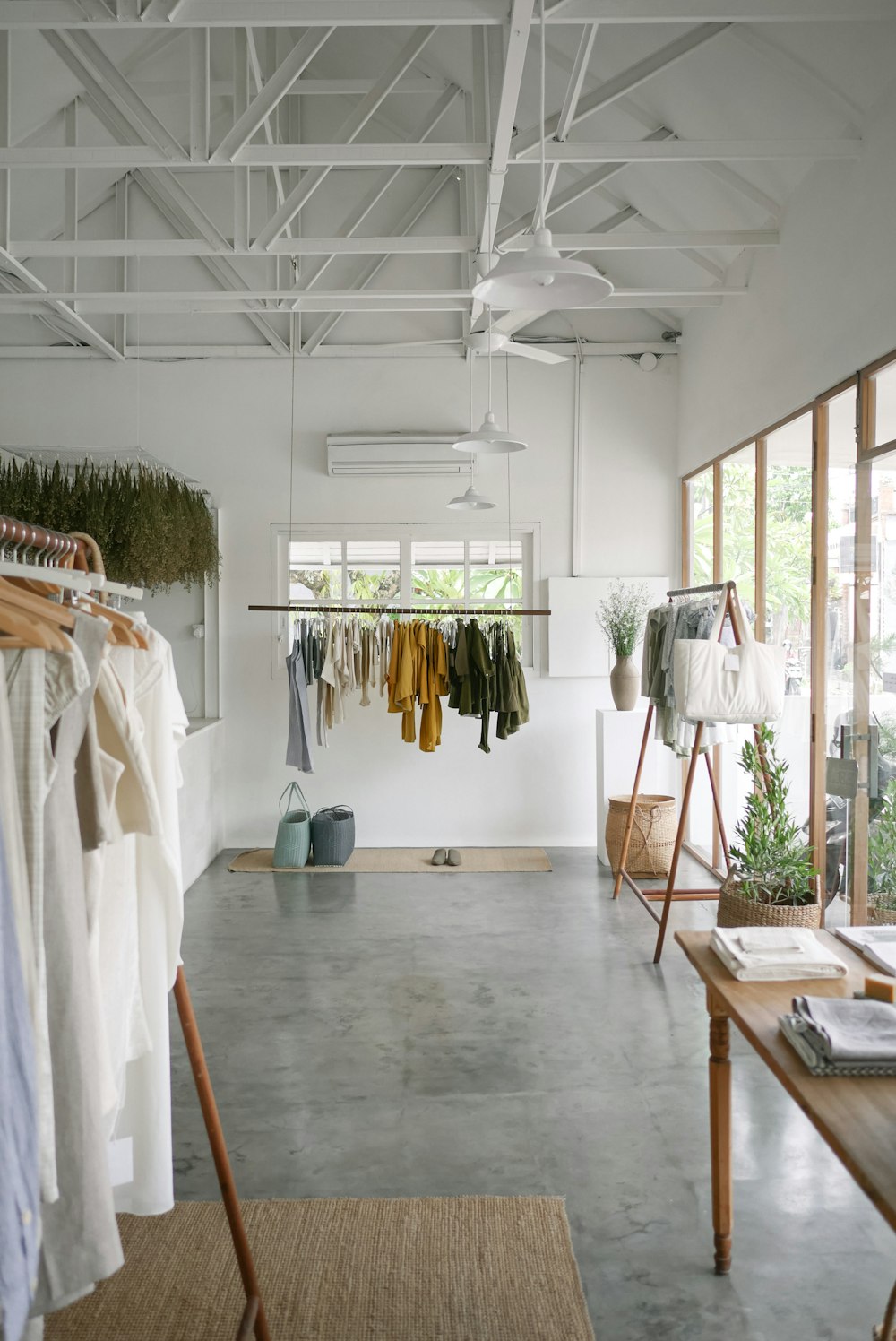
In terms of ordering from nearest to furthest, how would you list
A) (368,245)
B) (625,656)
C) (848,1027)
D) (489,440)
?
(848,1027)
(368,245)
(489,440)
(625,656)

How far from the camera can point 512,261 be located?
2900 millimetres

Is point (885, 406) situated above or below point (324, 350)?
below

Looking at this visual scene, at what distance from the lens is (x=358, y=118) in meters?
4.59

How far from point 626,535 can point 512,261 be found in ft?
15.2

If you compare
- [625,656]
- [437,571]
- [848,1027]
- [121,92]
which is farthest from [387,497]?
[848,1027]

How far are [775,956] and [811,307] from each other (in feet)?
11.5

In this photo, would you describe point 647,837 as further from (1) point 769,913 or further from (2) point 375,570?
(2) point 375,570

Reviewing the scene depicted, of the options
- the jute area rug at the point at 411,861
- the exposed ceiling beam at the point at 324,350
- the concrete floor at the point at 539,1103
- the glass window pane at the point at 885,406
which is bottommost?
the concrete floor at the point at 539,1103

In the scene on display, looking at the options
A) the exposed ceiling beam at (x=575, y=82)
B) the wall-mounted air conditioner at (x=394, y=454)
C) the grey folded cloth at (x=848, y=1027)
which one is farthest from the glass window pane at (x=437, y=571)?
the grey folded cloth at (x=848, y=1027)

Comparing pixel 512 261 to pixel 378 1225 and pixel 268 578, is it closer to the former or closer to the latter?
pixel 378 1225

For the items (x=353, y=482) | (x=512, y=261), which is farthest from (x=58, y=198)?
(x=512, y=261)

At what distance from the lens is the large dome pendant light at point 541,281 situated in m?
2.86

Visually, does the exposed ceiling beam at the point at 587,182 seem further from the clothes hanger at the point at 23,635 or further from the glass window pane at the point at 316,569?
the clothes hanger at the point at 23,635

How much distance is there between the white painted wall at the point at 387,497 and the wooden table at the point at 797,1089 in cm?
471
